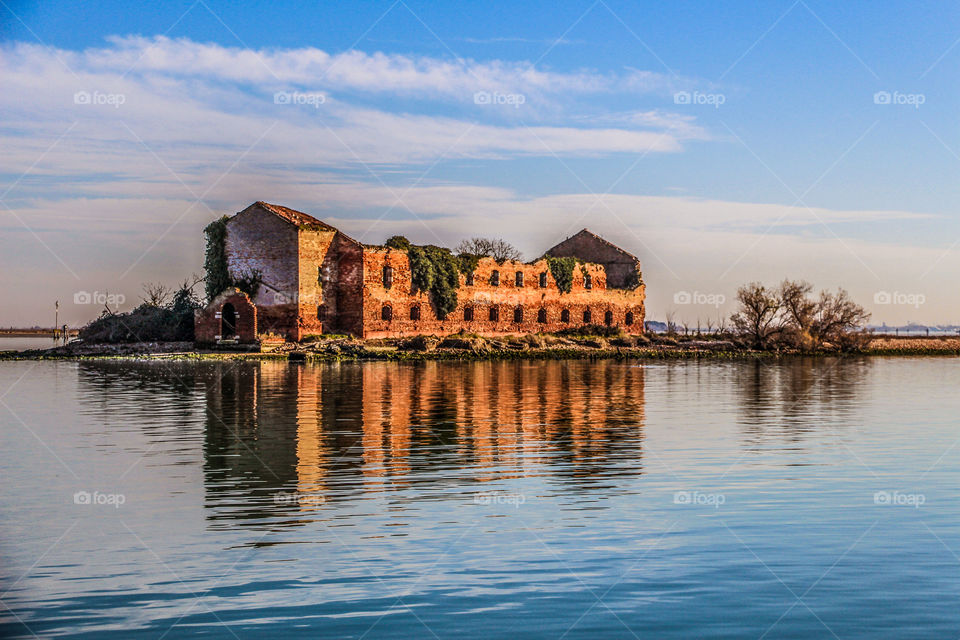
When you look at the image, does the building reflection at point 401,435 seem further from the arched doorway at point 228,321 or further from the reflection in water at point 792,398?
the arched doorway at point 228,321

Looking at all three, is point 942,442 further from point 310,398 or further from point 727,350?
point 727,350

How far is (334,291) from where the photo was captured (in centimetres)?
4950

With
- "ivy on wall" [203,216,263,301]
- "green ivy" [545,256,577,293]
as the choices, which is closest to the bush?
"ivy on wall" [203,216,263,301]

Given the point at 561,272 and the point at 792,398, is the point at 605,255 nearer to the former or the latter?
the point at 561,272

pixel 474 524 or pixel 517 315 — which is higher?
pixel 517 315

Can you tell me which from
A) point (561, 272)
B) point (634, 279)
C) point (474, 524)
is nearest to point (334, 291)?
point (561, 272)

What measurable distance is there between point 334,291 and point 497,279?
11.5 metres

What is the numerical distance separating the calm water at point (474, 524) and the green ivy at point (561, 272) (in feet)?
130

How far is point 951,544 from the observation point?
9156 millimetres

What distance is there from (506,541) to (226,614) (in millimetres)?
2996

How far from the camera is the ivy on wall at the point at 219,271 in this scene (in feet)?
156

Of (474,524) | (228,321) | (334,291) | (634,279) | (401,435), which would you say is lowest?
(474,524)

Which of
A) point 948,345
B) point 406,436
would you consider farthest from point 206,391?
point 948,345

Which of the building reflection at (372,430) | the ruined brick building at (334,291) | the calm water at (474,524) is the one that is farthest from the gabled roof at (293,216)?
→ the calm water at (474,524)
